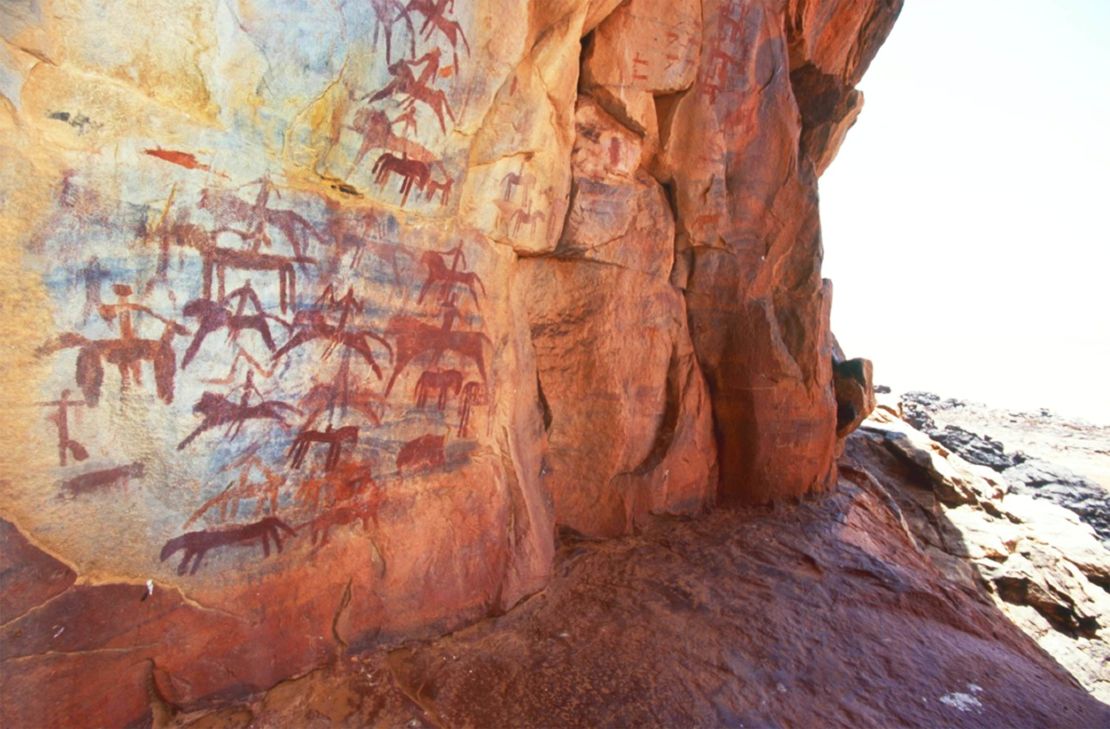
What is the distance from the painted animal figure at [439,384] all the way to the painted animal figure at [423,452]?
183mm

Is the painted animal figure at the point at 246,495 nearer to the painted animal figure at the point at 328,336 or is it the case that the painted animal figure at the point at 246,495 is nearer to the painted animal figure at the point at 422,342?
the painted animal figure at the point at 328,336

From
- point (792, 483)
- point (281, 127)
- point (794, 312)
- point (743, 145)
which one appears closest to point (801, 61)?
point (743, 145)

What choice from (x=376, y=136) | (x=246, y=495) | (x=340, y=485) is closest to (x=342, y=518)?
(x=340, y=485)

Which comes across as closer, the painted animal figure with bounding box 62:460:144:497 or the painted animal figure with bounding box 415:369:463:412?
the painted animal figure with bounding box 62:460:144:497

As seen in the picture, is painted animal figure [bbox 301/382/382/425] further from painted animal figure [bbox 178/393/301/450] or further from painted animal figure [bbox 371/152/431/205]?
painted animal figure [bbox 371/152/431/205]

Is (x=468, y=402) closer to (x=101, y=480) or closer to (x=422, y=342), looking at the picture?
(x=422, y=342)

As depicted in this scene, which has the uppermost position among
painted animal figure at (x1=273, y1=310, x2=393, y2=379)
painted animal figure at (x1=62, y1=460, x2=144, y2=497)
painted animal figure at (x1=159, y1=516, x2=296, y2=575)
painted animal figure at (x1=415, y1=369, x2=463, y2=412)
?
painted animal figure at (x1=273, y1=310, x2=393, y2=379)

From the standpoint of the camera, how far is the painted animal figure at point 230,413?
2.46 metres

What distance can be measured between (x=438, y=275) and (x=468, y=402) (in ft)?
2.52

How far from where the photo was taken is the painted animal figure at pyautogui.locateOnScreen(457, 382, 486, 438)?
3.56 m

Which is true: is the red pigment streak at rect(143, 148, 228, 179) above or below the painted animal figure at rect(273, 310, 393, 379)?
above

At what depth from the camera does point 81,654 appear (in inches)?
→ 84.3

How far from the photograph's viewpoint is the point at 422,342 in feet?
10.9

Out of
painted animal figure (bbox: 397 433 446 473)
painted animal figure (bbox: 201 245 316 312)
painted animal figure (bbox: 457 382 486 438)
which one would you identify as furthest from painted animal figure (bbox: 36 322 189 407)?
painted animal figure (bbox: 457 382 486 438)
